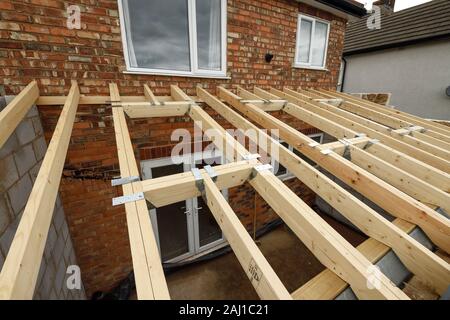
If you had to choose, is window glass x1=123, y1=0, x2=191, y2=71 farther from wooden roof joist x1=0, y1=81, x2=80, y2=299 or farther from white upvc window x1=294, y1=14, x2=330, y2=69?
white upvc window x1=294, y1=14, x2=330, y2=69

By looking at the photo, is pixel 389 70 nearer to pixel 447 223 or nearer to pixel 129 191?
pixel 447 223

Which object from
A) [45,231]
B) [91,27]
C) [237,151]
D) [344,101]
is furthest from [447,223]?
[91,27]

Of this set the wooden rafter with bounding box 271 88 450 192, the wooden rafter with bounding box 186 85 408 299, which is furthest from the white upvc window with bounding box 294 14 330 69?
the wooden rafter with bounding box 186 85 408 299

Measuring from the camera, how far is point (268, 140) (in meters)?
2.21

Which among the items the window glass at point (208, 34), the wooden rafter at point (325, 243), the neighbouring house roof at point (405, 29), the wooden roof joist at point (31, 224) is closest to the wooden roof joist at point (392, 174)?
the wooden rafter at point (325, 243)

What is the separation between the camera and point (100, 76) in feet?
9.08

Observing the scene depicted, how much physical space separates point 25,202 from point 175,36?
2.90 m

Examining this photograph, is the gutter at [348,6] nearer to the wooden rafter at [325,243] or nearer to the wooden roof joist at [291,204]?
the wooden roof joist at [291,204]

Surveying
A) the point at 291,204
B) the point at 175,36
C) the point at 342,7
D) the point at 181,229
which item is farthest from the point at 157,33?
the point at 342,7

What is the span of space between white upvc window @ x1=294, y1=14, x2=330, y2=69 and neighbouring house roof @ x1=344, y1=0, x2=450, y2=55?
20.1 feet

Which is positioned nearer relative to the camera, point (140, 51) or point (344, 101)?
point (140, 51)

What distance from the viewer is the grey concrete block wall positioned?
6.01ft

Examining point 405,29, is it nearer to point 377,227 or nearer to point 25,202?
point 377,227

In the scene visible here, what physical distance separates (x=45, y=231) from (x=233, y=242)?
3.58 ft
